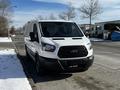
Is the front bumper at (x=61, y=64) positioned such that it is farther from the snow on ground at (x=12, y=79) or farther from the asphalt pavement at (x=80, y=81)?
the snow on ground at (x=12, y=79)

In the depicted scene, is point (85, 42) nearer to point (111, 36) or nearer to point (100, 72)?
point (100, 72)

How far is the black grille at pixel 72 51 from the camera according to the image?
9297mm

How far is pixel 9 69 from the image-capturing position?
36.3 feet

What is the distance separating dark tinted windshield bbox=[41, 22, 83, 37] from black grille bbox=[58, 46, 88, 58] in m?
1.18

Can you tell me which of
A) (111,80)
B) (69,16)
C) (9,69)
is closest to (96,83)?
(111,80)

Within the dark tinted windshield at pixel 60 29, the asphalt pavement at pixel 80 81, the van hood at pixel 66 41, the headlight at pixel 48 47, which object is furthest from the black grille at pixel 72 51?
the dark tinted windshield at pixel 60 29

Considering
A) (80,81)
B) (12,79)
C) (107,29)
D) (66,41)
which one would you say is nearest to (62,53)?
(66,41)

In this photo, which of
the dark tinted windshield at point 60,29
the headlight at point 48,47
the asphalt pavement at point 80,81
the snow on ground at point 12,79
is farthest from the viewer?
the dark tinted windshield at point 60,29

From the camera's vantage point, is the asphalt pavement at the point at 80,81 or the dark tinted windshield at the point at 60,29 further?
the dark tinted windshield at the point at 60,29

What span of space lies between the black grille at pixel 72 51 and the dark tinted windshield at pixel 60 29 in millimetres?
1175

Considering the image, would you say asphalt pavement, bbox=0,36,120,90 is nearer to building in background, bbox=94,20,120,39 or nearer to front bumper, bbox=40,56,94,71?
front bumper, bbox=40,56,94,71

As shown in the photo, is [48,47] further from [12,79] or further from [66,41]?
[12,79]

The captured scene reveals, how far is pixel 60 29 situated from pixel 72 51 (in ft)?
5.56

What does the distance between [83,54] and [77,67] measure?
1.62 ft
